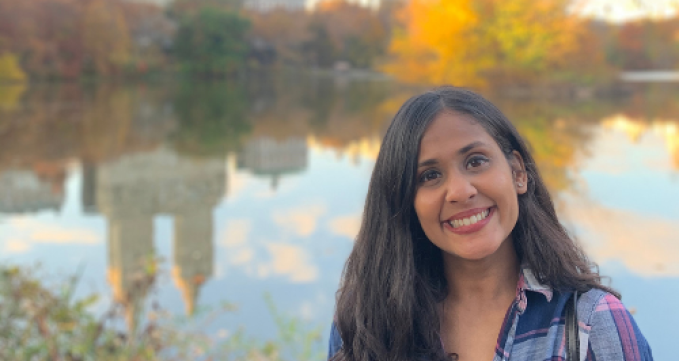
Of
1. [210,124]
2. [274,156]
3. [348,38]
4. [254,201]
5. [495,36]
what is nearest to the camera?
[254,201]

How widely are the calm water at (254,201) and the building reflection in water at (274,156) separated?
2.4 inches

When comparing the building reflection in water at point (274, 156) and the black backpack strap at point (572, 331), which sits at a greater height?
the black backpack strap at point (572, 331)

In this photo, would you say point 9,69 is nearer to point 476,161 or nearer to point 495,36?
point 495,36

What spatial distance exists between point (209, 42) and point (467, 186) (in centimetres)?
4097

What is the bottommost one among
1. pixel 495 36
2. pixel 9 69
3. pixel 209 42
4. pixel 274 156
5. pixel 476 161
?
pixel 274 156

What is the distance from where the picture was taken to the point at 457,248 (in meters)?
1.49

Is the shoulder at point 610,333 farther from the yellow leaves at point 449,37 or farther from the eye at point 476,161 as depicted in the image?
the yellow leaves at point 449,37

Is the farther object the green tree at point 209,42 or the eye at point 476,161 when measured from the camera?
the green tree at point 209,42

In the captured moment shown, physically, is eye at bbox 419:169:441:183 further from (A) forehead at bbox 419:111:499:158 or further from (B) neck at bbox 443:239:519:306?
(B) neck at bbox 443:239:519:306

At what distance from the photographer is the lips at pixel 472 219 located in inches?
57.2

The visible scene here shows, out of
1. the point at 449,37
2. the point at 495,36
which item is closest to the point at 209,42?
the point at 449,37

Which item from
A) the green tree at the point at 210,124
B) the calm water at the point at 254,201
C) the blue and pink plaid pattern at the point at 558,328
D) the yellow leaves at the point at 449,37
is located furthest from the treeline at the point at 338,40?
the blue and pink plaid pattern at the point at 558,328

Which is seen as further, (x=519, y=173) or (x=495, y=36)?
(x=495, y=36)

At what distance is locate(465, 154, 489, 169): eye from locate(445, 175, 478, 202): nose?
1.7 inches
